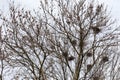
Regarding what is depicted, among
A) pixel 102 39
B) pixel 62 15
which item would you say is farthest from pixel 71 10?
pixel 102 39

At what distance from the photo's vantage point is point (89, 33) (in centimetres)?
1325

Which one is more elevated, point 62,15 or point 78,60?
point 62,15

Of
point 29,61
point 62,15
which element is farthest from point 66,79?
point 62,15

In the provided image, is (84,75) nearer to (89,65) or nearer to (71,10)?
(89,65)

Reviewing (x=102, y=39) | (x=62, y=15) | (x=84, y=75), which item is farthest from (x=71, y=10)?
(x=84, y=75)

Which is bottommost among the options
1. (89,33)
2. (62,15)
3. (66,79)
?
(66,79)

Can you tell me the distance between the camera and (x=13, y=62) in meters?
13.8

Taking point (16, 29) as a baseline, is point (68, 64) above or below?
below

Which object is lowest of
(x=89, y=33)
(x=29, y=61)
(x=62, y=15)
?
(x=29, y=61)

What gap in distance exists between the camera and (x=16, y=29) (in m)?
13.5

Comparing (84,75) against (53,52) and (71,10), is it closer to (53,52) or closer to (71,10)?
(53,52)

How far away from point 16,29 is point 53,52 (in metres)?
1.78

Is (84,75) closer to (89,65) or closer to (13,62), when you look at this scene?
(89,65)

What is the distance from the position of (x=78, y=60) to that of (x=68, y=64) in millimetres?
435
